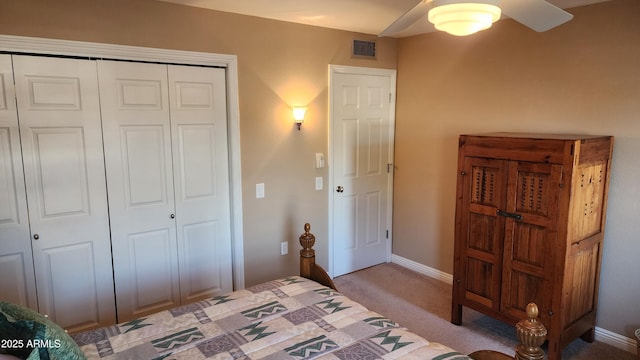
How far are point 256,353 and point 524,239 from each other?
2038 millimetres

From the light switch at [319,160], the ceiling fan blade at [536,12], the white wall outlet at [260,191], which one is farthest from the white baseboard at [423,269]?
the ceiling fan blade at [536,12]

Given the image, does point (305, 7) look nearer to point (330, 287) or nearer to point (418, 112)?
point (418, 112)

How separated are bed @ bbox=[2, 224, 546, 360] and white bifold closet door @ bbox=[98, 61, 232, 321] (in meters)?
1.15

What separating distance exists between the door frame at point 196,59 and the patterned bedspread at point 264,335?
1.29 meters

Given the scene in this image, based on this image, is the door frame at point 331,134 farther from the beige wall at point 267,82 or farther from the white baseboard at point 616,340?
the white baseboard at point 616,340

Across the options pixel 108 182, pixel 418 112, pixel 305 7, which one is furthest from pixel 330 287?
pixel 418 112

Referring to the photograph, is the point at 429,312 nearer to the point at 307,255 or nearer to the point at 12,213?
the point at 307,255

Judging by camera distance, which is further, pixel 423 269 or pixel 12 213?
pixel 423 269

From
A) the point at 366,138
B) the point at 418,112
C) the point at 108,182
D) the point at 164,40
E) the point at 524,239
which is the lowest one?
the point at 524,239

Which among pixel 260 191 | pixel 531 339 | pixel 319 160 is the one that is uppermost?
pixel 319 160

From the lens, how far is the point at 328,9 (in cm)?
319

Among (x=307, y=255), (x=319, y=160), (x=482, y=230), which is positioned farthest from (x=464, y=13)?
(x=319, y=160)

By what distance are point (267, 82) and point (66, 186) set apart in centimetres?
171

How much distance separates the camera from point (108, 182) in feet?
9.67
